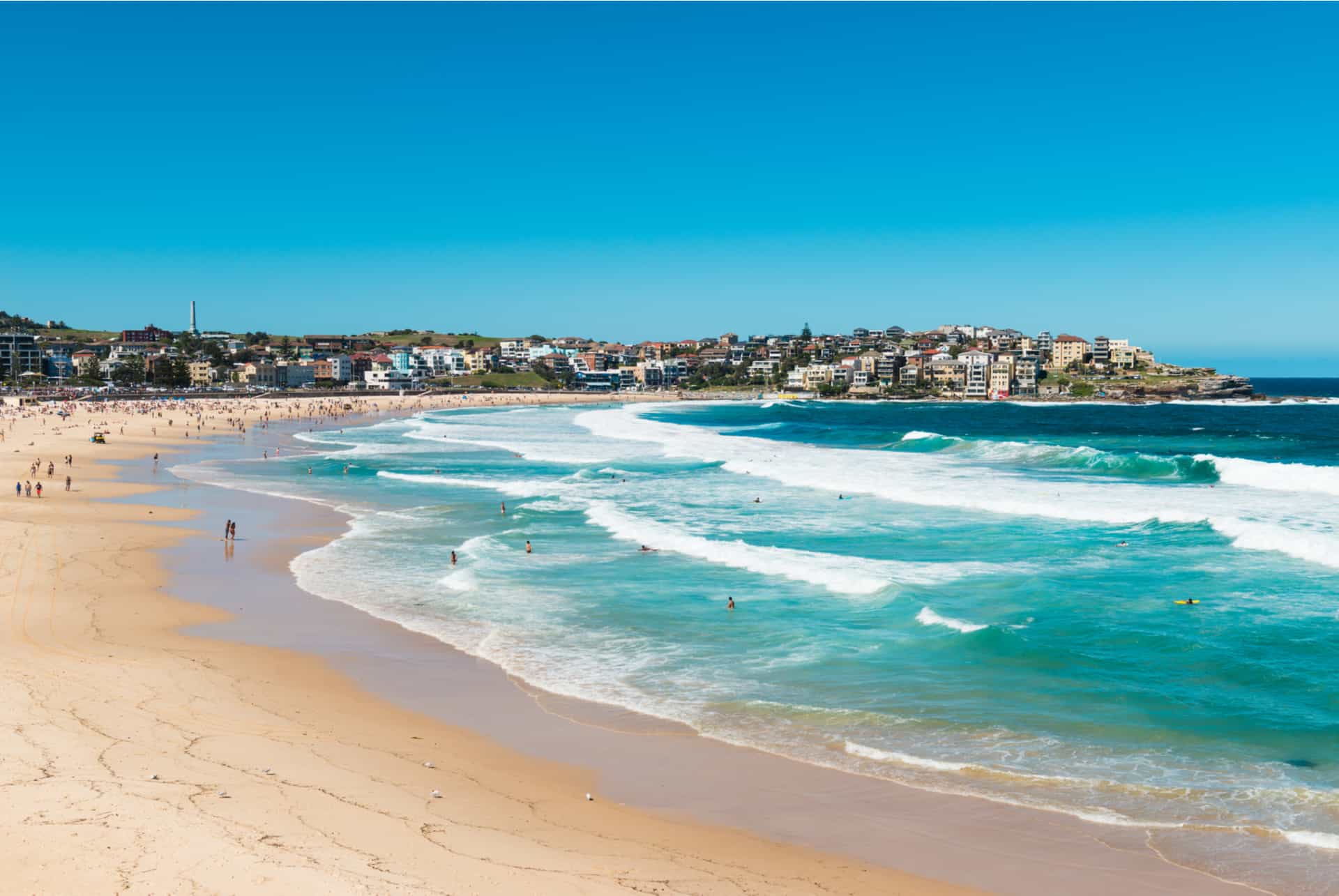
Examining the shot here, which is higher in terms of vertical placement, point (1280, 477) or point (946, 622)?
point (1280, 477)

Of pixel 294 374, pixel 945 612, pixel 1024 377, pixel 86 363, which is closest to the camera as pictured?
pixel 945 612

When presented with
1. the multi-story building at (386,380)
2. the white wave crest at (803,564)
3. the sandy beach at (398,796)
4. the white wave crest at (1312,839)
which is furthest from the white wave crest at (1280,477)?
the multi-story building at (386,380)

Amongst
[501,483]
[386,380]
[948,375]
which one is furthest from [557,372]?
[501,483]

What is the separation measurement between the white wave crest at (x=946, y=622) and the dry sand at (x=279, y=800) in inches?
326

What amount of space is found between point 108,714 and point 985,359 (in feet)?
562

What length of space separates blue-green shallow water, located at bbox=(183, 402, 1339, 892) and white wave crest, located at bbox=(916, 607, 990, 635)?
3.0 inches

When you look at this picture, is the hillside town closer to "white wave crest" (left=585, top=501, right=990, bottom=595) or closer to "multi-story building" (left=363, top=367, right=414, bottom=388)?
"multi-story building" (left=363, top=367, right=414, bottom=388)

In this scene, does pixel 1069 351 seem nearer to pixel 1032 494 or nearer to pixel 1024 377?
pixel 1024 377

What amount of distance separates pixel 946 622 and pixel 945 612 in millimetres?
891

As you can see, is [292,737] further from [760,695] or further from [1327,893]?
[1327,893]

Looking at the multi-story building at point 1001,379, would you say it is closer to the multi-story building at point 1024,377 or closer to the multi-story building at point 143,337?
the multi-story building at point 1024,377

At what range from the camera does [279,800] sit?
9461mm

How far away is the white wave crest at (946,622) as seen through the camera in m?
16.7

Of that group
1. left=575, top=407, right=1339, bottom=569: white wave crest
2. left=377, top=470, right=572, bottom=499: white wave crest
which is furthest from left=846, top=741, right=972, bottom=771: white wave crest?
left=377, top=470, right=572, bottom=499: white wave crest
